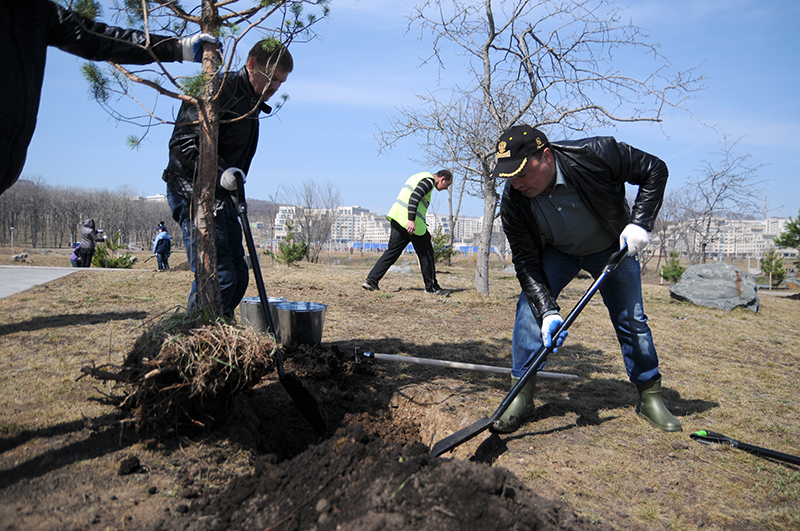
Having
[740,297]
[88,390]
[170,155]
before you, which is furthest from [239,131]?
[740,297]

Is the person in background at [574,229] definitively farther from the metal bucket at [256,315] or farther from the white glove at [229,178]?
the metal bucket at [256,315]

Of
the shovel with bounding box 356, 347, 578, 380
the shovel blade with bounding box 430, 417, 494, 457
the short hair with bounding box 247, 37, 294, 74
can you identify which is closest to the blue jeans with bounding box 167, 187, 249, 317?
the short hair with bounding box 247, 37, 294, 74

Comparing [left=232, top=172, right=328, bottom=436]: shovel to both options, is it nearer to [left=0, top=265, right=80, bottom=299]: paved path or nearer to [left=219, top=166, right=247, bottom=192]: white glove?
[left=219, top=166, right=247, bottom=192]: white glove

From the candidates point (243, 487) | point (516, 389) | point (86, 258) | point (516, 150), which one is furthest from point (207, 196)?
point (86, 258)

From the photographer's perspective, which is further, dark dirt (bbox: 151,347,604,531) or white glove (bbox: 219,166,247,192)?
white glove (bbox: 219,166,247,192)

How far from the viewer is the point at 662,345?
16.5 ft

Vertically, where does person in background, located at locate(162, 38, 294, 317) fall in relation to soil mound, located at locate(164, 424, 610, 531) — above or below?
→ above

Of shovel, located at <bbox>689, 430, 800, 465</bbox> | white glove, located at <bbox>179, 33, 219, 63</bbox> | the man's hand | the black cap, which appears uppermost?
white glove, located at <bbox>179, 33, 219, 63</bbox>

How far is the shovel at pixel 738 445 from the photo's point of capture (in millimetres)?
2287

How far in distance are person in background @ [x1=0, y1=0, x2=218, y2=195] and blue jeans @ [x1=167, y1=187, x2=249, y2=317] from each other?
2.53 feet

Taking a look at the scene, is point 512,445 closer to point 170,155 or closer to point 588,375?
point 588,375

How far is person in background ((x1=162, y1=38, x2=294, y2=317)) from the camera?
2.54 metres

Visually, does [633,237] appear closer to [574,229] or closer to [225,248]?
[574,229]

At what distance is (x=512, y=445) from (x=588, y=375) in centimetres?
163
